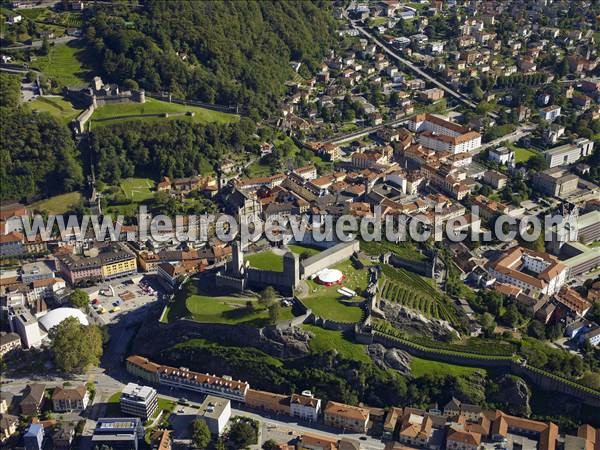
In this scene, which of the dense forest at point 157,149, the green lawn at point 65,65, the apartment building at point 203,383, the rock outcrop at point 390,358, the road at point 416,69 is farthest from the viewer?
the road at point 416,69

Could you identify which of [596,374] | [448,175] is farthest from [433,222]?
[596,374]

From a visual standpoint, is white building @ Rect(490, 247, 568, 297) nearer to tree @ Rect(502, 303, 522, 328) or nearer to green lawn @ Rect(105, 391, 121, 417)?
tree @ Rect(502, 303, 522, 328)

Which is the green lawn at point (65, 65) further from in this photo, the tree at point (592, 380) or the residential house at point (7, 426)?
the tree at point (592, 380)

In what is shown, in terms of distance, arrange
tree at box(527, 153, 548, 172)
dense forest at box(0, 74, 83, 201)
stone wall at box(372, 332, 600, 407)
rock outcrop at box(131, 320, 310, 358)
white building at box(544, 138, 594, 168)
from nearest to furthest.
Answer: stone wall at box(372, 332, 600, 407) → rock outcrop at box(131, 320, 310, 358) → dense forest at box(0, 74, 83, 201) → tree at box(527, 153, 548, 172) → white building at box(544, 138, 594, 168)

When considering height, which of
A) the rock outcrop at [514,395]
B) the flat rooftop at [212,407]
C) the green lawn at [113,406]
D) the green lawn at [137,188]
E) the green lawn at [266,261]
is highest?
the green lawn at [266,261]

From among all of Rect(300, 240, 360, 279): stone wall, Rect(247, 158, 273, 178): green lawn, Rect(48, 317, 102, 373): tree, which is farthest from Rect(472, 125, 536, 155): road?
Rect(48, 317, 102, 373): tree

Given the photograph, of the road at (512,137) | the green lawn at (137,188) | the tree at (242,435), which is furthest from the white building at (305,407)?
the road at (512,137)
